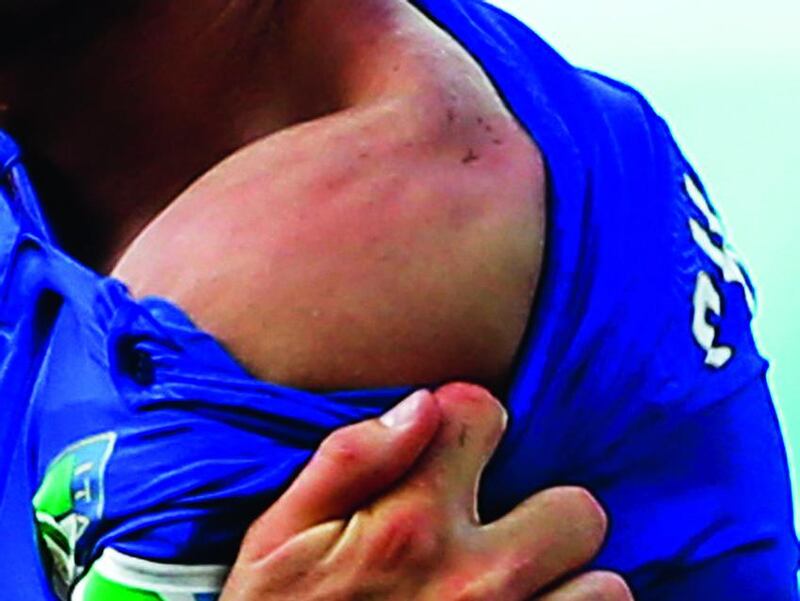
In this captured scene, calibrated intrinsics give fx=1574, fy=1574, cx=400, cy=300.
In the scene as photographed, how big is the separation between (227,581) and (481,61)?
0.19 meters

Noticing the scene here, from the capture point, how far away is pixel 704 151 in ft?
3.72

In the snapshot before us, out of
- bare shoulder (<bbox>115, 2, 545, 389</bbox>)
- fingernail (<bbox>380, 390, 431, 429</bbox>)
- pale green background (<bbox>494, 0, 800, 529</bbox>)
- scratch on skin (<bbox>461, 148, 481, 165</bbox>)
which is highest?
scratch on skin (<bbox>461, 148, 481, 165</bbox>)

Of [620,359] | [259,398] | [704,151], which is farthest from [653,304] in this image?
[704,151]

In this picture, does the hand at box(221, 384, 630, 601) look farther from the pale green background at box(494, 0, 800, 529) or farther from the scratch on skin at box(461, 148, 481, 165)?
the pale green background at box(494, 0, 800, 529)

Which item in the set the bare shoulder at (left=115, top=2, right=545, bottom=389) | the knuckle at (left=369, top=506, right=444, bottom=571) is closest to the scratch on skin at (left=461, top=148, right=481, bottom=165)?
the bare shoulder at (left=115, top=2, right=545, bottom=389)

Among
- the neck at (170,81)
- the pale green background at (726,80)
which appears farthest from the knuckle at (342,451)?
the pale green background at (726,80)

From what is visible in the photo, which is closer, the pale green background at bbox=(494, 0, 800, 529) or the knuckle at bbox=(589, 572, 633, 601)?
the knuckle at bbox=(589, 572, 633, 601)

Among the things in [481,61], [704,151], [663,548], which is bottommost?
[704,151]

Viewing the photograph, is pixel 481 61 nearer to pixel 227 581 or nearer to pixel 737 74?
pixel 227 581

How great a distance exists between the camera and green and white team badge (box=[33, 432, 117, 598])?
422mm

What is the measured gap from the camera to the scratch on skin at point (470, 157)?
453 millimetres

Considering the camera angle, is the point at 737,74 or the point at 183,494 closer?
the point at 183,494

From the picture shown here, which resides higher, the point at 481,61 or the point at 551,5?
the point at 481,61

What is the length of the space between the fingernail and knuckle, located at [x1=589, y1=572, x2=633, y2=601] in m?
→ 0.07
